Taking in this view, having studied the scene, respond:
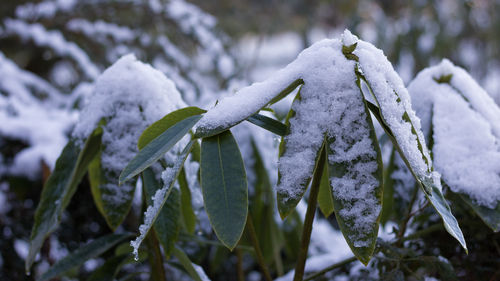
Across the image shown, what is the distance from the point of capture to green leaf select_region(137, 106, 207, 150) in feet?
1.65

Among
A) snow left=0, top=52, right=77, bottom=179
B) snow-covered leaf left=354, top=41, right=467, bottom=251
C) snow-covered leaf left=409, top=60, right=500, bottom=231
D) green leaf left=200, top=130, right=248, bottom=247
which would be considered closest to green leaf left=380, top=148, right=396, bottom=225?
snow-covered leaf left=409, top=60, right=500, bottom=231

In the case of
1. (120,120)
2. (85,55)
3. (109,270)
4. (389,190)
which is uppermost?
(85,55)

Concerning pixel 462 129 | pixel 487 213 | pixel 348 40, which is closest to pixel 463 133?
pixel 462 129

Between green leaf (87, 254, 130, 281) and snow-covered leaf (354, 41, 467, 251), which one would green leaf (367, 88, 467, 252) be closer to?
snow-covered leaf (354, 41, 467, 251)

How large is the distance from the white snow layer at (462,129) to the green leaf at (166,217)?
1.07 ft

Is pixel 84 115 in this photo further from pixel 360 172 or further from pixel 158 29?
pixel 158 29

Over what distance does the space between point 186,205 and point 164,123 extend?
0.16 m

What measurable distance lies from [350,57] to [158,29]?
148 cm

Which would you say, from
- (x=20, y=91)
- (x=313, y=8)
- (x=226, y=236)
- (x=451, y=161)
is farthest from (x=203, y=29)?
(x=313, y=8)

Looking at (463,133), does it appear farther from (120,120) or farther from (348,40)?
(120,120)

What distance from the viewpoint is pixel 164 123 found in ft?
1.66

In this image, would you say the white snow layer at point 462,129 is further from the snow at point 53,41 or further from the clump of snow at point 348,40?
Answer: the snow at point 53,41

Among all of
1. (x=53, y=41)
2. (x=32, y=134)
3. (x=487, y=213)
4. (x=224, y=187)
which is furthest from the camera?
(x=53, y=41)

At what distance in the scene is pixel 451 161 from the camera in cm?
57
